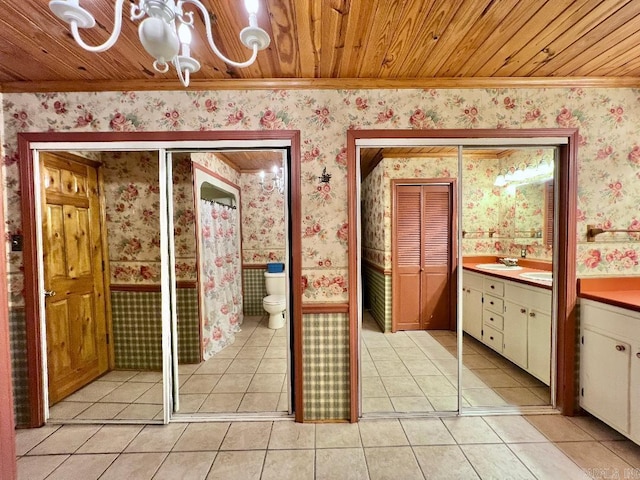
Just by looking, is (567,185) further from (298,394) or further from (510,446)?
(298,394)

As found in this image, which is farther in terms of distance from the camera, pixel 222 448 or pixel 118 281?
pixel 118 281

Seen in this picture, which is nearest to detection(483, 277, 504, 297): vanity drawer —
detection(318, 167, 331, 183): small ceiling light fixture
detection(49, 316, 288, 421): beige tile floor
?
detection(318, 167, 331, 183): small ceiling light fixture

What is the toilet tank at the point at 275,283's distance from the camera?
12.8 feet

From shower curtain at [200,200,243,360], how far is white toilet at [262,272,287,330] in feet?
1.34

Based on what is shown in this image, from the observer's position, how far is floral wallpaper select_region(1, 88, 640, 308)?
2.00 metres

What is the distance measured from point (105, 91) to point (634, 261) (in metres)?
3.84

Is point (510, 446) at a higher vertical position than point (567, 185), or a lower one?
lower

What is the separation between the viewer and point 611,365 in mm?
1834

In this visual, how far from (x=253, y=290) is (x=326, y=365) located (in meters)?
2.48

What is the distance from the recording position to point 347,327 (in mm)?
2043

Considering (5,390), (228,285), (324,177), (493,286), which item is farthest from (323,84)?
(228,285)

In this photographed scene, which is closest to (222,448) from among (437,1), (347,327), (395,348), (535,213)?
(347,327)

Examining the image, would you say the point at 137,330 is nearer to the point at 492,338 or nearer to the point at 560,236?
the point at 492,338

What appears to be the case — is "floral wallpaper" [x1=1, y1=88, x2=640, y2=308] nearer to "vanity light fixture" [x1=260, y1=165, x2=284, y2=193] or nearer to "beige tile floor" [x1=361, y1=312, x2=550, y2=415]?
"beige tile floor" [x1=361, y1=312, x2=550, y2=415]
